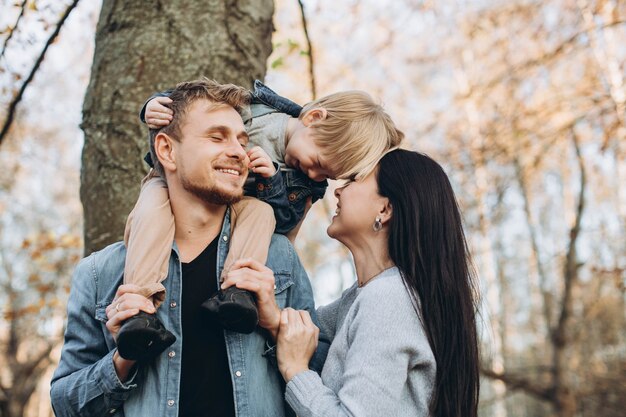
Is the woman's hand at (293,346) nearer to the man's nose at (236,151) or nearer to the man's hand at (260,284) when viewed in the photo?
the man's hand at (260,284)

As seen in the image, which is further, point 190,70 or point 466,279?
point 190,70

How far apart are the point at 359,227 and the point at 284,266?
356 millimetres

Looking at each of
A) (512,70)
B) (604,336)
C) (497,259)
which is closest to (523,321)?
(497,259)

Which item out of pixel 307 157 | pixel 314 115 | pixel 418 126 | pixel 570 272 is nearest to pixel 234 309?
pixel 307 157

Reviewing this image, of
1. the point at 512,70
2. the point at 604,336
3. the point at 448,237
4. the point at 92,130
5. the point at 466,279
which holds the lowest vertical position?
the point at 604,336

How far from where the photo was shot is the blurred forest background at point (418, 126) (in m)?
3.31

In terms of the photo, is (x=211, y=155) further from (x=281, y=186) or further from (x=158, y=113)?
(x=281, y=186)

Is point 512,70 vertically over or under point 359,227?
over

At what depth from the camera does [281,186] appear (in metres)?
2.83

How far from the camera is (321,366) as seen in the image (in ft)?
8.86

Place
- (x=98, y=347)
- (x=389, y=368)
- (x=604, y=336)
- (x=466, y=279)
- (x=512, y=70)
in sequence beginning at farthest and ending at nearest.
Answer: (x=604, y=336), (x=512, y=70), (x=466, y=279), (x=98, y=347), (x=389, y=368)

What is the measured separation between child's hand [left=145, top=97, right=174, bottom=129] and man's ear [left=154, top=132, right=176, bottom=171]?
0.05 metres

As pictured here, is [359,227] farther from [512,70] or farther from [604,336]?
[604,336]

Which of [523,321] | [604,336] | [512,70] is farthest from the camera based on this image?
[523,321]
